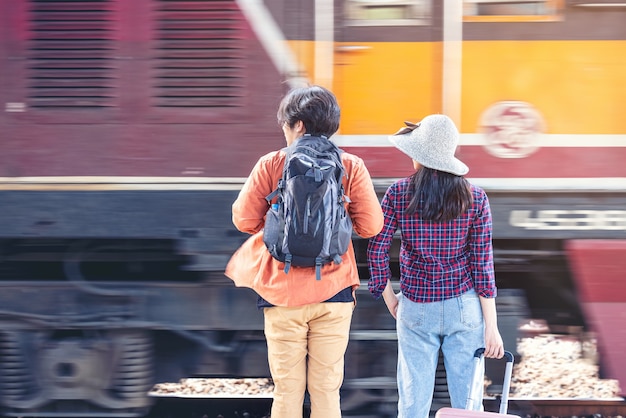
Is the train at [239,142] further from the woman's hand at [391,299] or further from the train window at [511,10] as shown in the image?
the woman's hand at [391,299]

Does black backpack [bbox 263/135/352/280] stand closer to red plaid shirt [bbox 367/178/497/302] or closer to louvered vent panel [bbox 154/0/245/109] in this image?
red plaid shirt [bbox 367/178/497/302]

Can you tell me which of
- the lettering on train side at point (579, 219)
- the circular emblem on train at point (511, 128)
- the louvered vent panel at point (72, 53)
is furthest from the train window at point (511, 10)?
the louvered vent panel at point (72, 53)

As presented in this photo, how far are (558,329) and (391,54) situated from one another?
1.96 meters

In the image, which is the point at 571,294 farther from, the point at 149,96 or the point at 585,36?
the point at 149,96

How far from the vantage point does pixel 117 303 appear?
11.5 feet

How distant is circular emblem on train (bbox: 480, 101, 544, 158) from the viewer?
329cm

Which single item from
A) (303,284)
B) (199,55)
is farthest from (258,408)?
(199,55)

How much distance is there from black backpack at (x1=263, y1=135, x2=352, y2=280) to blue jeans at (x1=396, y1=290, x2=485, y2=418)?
350 mm

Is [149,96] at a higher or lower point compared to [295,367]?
higher

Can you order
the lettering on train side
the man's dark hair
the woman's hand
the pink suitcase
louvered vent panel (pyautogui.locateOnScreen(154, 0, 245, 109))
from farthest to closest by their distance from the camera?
louvered vent panel (pyautogui.locateOnScreen(154, 0, 245, 109)), the lettering on train side, the woman's hand, the man's dark hair, the pink suitcase

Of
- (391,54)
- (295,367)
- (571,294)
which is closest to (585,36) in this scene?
(391,54)

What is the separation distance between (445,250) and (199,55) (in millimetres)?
1612

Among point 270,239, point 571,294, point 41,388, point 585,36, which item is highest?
point 585,36

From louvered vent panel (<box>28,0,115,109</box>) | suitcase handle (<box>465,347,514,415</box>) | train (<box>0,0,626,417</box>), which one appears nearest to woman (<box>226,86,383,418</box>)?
suitcase handle (<box>465,347,514,415</box>)
